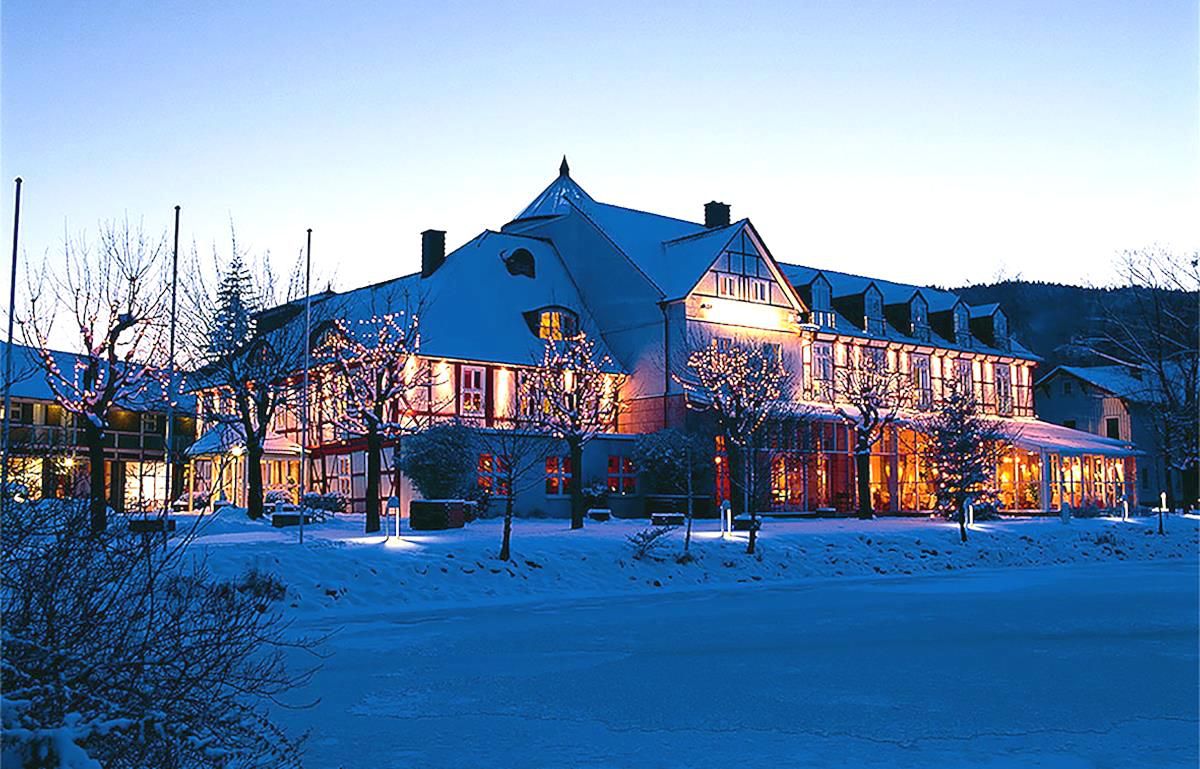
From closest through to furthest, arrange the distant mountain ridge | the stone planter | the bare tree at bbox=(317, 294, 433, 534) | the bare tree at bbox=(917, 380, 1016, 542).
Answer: the stone planter < the bare tree at bbox=(317, 294, 433, 534) < the bare tree at bbox=(917, 380, 1016, 542) < the distant mountain ridge

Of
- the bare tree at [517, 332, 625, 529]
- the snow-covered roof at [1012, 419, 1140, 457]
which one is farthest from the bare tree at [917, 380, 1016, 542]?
the bare tree at [517, 332, 625, 529]

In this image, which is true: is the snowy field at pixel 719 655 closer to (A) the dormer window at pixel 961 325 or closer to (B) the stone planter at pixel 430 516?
(B) the stone planter at pixel 430 516

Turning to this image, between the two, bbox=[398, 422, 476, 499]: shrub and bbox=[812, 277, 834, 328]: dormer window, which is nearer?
bbox=[398, 422, 476, 499]: shrub

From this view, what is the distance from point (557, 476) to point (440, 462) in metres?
7.29

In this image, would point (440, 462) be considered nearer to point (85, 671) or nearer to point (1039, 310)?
point (85, 671)

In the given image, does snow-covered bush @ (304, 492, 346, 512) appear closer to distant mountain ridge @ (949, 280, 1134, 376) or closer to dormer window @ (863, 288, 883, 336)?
dormer window @ (863, 288, 883, 336)

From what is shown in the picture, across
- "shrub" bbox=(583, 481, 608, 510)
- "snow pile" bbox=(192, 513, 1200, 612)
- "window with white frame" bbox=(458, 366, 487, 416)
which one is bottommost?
"snow pile" bbox=(192, 513, 1200, 612)

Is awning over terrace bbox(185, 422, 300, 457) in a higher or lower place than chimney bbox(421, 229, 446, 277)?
lower

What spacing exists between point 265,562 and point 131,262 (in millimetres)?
11811

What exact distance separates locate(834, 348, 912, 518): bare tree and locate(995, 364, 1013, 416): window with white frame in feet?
31.8

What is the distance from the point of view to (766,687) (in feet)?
43.8

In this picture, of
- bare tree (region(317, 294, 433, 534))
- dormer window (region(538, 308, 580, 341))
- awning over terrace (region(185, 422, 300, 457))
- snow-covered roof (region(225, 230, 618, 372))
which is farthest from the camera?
dormer window (region(538, 308, 580, 341))

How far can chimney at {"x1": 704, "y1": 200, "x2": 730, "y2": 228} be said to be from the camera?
192ft

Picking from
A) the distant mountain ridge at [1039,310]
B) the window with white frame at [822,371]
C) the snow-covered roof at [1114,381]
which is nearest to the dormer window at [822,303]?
the window with white frame at [822,371]
